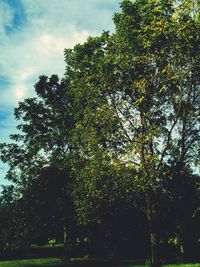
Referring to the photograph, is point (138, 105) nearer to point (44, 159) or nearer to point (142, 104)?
point (142, 104)

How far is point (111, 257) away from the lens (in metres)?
51.6

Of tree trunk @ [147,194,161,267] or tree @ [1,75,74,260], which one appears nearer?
tree trunk @ [147,194,161,267]

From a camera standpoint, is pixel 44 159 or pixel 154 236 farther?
pixel 44 159

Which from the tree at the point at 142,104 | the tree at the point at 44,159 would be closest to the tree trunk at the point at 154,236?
the tree at the point at 142,104

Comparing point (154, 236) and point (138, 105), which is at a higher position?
point (138, 105)

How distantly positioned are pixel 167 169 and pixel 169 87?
20.1 feet

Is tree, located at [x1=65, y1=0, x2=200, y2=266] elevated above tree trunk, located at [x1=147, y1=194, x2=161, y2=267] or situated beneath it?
elevated above

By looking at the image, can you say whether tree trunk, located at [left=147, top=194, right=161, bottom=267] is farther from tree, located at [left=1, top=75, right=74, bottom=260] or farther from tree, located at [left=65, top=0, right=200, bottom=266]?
tree, located at [left=1, top=75, right=74, bottom=260]

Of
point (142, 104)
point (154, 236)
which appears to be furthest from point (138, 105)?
point (154, 236)

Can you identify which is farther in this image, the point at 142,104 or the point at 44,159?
the point at 44,159

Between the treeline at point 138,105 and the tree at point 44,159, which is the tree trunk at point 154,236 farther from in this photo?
the tree at point 44,159

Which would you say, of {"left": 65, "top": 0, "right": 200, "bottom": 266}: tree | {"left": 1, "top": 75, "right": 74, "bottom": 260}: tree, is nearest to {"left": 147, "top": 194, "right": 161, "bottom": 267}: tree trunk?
{"left": 65, "top": 0, "right": 200, "bottom": 266}: tree

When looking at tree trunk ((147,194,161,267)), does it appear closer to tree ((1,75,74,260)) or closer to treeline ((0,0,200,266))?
treeline ((0,0,200,266))

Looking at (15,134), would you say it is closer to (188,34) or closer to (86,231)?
(86,231)
